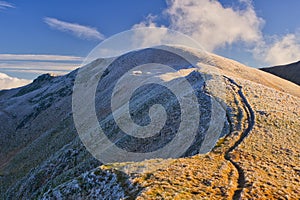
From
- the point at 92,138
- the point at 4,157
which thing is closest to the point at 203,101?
the point at 92,138

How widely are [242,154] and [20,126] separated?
8344cm

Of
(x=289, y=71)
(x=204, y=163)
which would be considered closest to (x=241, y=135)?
(x=204, y=163)

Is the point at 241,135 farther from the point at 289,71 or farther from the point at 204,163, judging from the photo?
the point at 289,71

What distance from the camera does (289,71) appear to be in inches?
5281

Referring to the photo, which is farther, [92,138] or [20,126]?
[20,126]

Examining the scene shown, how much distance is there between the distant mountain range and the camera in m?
125

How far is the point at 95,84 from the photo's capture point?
304 feet

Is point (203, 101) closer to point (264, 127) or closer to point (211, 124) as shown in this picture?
point (211, 124)

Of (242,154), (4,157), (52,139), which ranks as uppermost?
(242,154)

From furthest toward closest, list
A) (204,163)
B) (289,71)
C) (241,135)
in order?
(289,71) → (241,135) → (204,163)

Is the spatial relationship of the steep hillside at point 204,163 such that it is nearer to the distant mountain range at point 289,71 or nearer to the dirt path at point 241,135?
the dirt path at point 241,135

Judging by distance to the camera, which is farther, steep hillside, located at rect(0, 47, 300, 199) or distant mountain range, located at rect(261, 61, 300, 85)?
distant mountain range, located at rect(261, 61, 300, 85)

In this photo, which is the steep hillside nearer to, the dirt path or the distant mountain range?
the dirt path

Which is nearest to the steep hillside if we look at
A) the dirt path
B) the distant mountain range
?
the dirt path
